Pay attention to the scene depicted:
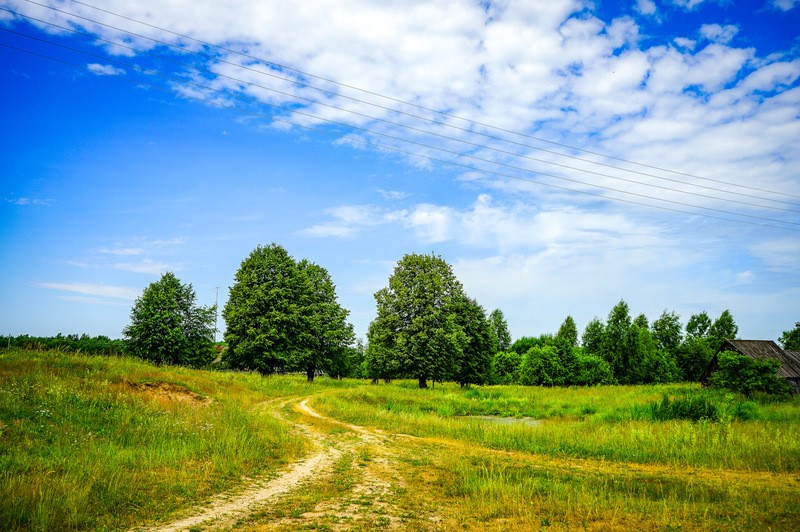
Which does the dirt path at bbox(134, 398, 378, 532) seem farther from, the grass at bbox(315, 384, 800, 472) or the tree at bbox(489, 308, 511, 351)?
the tree at bbox(489, 308, 511, 351)

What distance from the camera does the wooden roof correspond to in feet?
147

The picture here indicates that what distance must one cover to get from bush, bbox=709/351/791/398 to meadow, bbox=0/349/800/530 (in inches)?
312

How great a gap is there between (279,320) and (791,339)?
122802mm

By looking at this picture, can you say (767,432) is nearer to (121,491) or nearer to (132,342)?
(121,491)

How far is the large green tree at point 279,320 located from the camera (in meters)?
43.6

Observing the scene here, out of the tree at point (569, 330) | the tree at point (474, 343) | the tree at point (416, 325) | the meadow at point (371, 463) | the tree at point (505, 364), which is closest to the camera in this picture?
the meadow at point (371, 463)

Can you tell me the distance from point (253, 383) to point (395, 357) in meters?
14.8

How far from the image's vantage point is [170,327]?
4894 centimetres

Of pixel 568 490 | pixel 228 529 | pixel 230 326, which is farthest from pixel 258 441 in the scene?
pixel 230 326

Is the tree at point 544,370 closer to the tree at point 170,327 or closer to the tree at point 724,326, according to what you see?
the tree at point 170,327

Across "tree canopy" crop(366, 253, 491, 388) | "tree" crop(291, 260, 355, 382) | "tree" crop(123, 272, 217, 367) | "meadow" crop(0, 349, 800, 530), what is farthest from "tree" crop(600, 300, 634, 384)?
"tree" crop(123, 272, 217, 367)

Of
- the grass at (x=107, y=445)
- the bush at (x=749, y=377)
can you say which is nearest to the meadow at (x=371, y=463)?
the grass at (x=107, y=445)

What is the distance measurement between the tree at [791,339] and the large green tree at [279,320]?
109563 millimetres

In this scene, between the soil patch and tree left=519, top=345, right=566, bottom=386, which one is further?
tree left=519, top=345, right=566, bottom=386
